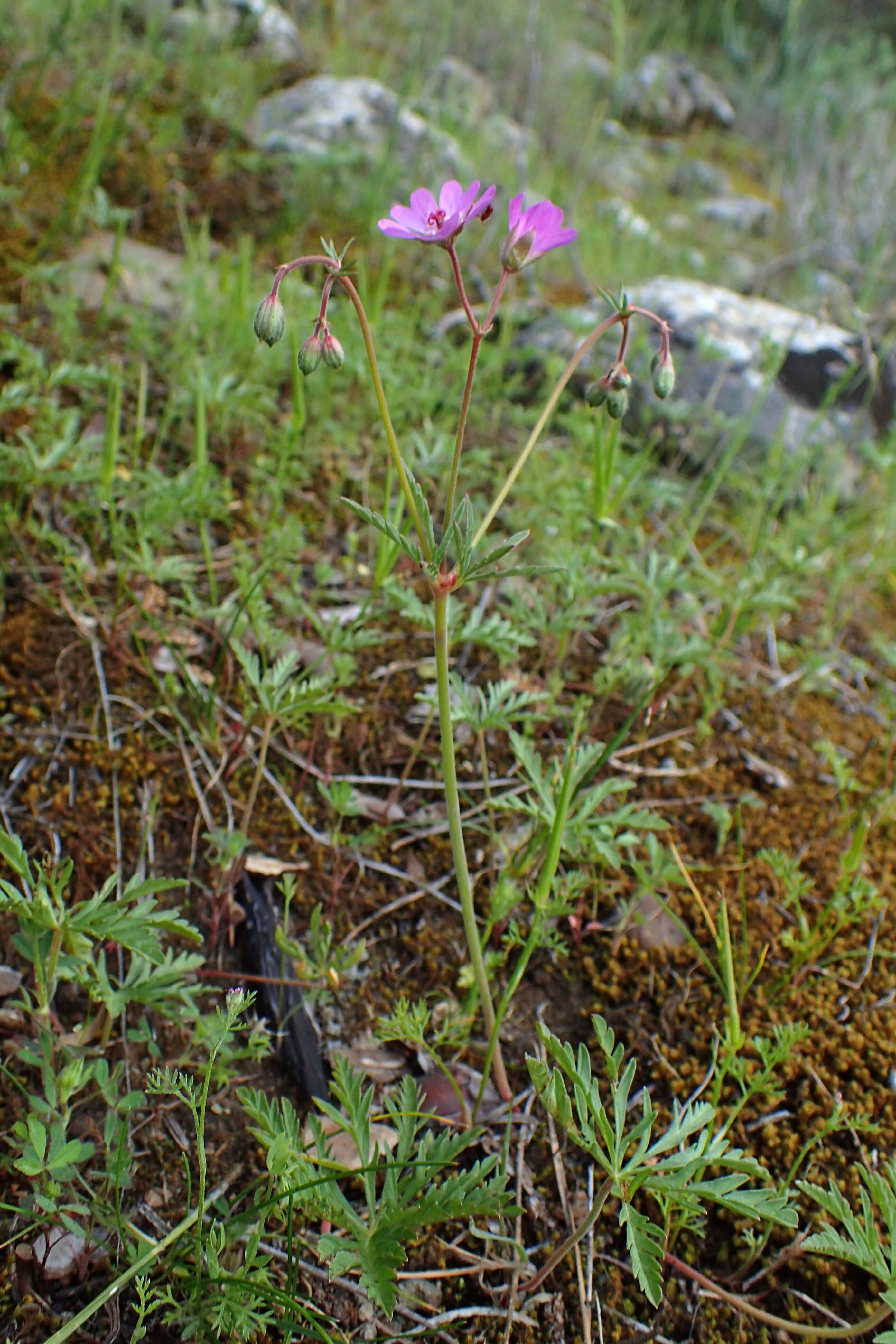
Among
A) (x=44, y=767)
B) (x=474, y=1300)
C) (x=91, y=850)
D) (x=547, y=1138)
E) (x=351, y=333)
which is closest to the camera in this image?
(x=474, y=1300)

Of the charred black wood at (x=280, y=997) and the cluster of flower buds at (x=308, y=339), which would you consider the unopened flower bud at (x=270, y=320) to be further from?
the charred black wood at (x=280, y=997)

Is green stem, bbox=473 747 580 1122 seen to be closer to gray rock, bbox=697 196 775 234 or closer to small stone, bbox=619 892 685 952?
small stone, bbox=619 892 685 952

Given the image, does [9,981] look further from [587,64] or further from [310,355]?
[587,64]

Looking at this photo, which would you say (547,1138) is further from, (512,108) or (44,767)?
(512,108)

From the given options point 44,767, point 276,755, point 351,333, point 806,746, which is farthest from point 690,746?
point 351,333

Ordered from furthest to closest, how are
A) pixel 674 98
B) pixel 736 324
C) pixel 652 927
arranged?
pixel 674 98 < pixel 736 324 < pixel 652 927

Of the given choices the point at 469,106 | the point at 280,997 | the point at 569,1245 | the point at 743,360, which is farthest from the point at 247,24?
the point at 569,1245
